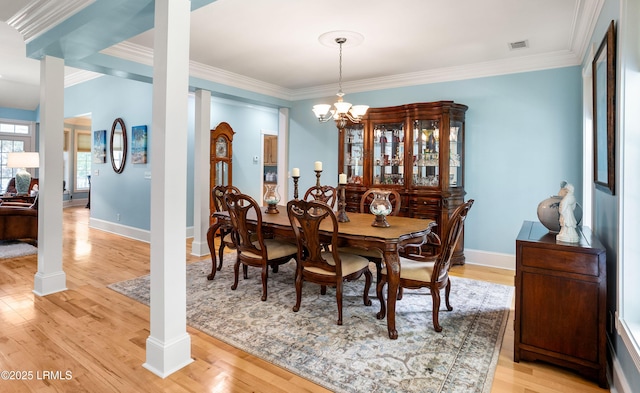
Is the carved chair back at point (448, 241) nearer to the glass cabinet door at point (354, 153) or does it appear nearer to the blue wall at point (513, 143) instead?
the blue wall at point (513, 143)

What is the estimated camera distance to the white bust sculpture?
2221 millimetres

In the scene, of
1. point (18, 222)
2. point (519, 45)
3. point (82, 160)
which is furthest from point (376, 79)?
point (82, 160)

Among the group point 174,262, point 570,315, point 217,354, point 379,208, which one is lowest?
point 217,354

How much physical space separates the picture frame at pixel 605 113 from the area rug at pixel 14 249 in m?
6.36

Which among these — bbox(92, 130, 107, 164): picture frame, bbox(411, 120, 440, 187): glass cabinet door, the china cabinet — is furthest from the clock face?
bbox(411, 120, 440, 187): glass cabinet door

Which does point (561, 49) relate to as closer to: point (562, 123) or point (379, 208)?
point (562, 123)

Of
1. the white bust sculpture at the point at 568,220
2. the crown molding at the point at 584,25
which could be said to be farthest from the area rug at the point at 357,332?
the crown molding at the point at 584,25

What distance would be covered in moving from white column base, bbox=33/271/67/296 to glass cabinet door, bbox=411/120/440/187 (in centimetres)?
396

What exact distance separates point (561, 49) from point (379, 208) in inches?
112

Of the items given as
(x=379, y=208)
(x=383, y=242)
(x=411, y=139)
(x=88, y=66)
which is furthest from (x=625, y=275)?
(x=88, y=66)

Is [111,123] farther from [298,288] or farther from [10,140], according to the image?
[298,288]

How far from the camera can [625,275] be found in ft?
6.04

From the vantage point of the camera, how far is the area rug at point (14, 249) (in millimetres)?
4891

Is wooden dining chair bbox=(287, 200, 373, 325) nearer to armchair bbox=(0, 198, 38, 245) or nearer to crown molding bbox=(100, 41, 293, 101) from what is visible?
crown molding bbox=(100, 41, 293, 101)
